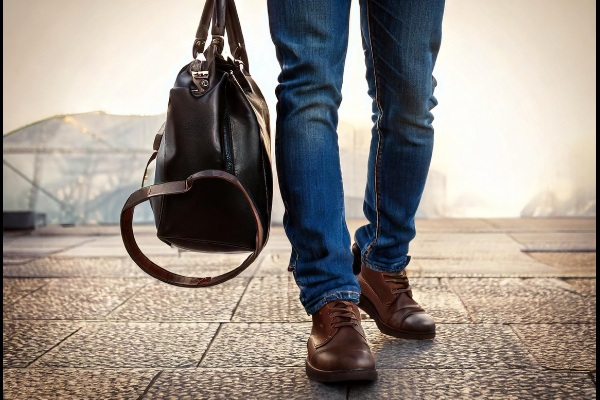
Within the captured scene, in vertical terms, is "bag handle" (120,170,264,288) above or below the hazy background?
below

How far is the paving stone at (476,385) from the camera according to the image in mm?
1010

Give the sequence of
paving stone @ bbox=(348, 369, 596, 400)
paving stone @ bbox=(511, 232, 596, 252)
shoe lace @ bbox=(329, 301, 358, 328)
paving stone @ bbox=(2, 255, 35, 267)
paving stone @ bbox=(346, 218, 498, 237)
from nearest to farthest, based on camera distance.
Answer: paving stone @ bbox=(348, 369, 596, 400) < shoe lace @ bbox=(329, 301, 358, 328) < paving stone @ bbox=(2, 255, 35, 267) < paving stone @ bbox=(511, 232, 596, 252) < paving stone @ bbox=(346, 218, 498, 237)

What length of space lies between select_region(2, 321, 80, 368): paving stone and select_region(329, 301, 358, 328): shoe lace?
554mm

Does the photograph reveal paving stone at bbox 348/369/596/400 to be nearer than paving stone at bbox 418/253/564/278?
Yes

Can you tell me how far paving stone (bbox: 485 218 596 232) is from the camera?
3.56 meters

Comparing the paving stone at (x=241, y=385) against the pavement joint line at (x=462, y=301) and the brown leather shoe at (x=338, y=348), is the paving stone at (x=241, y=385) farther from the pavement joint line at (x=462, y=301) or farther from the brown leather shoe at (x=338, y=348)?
the pavement joint line at (x=462, y=301)

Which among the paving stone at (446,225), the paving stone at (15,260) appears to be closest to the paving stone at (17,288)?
the paving stone at (15,260)

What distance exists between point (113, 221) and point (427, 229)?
1.97 meters

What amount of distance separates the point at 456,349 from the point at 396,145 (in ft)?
1.28

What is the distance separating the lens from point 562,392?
1017mm

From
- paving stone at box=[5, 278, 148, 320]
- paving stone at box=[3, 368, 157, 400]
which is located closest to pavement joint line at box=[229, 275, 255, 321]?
paving stone at box=[5, 278, 148, 320]

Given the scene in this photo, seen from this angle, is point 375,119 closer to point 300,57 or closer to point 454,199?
point 300,57

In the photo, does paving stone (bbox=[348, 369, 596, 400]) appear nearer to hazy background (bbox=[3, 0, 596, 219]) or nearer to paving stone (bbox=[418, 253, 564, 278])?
paving stone (bbox=[418, 253, 564, 278])

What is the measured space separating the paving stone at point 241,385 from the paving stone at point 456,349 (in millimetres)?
148
